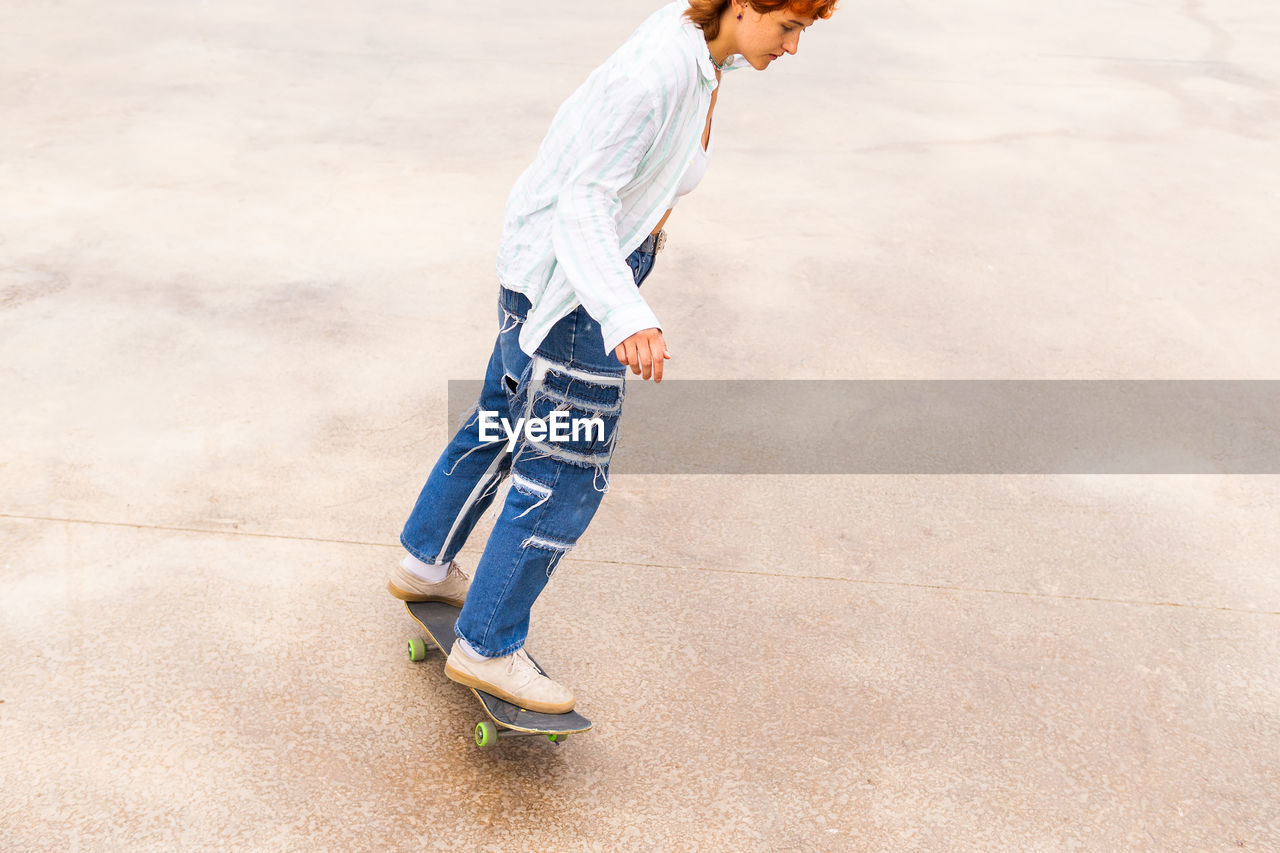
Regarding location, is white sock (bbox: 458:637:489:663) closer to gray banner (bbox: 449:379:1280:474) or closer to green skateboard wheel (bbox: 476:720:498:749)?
green skateboard wheel (bbox: 476:720:498:749)

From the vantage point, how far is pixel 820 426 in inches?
138

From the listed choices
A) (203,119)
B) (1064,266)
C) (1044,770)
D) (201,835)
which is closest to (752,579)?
(1044,770)

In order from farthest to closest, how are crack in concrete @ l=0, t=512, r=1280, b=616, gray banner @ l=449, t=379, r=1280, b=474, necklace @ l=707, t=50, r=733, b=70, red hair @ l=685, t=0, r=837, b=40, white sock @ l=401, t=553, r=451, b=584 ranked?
gray banner @ l=449, t=379, r=1280, b=474, crack in concrete @ l=0, t=512, r=1280, b=616, white sock @ l=401, t=553, r=451, b=584, necklace @ l=707, t=50, r=733, b=70, red hair @ l=685, t=0, r=837, b=40

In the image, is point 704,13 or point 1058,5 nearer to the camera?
point 704,13

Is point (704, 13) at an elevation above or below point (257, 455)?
above

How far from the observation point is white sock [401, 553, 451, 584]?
2428 mm

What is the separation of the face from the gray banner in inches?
61.4

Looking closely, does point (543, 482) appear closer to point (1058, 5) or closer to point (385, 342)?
point (385, 342)

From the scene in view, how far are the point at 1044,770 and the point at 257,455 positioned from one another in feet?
7.15

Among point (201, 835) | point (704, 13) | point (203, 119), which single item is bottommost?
point (201, 835)

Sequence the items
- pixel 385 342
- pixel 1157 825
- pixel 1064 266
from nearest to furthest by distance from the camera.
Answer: pixel 1157 825
pixel 385 342
pixel 1064 266

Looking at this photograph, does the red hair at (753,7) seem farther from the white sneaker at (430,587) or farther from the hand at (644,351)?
the white sneaker at (430,587)

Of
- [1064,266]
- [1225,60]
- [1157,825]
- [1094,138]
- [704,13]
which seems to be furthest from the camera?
[1225,60]

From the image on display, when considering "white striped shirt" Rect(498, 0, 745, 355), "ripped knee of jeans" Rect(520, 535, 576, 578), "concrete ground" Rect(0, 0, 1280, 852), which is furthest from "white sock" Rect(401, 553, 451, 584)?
"white striped shirt" Rect(498, 0, 745, 355)
